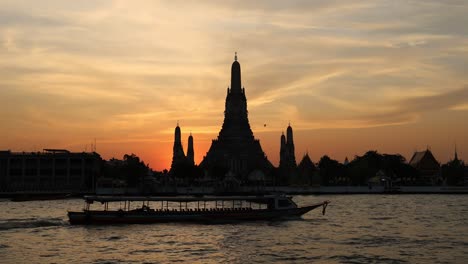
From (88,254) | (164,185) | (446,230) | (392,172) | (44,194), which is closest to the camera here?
(88,254)

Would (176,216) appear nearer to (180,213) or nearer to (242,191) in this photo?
(180,213)

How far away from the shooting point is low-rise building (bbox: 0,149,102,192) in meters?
158

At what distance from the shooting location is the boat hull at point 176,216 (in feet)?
218

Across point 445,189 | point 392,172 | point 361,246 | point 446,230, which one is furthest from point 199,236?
point 392,172

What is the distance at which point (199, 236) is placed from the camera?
56.2 metres

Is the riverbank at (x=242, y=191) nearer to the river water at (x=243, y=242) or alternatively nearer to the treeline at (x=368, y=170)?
the treeline at (x=368, y=170)

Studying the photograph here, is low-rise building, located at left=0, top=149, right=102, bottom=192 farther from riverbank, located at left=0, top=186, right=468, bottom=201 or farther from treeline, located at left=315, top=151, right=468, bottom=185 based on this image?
treeline, located at left=315, top=151, right=468, bottom=185

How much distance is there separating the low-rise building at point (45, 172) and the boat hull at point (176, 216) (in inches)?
3625

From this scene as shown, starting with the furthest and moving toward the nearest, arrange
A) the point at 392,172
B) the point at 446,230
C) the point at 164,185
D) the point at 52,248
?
the point at 392,172 < the point at 164,185 < the point at 446,230 < the point at 52,248

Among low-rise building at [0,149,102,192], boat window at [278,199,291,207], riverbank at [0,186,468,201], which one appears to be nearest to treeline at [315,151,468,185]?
riverbank at [0,186,468,201]

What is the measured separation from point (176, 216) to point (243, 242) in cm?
1915

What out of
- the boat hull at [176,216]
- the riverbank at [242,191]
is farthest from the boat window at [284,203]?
the riverbank at [242,191]

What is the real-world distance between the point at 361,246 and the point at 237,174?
476ft

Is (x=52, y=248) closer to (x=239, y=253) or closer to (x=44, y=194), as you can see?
(x=239, y=253)
